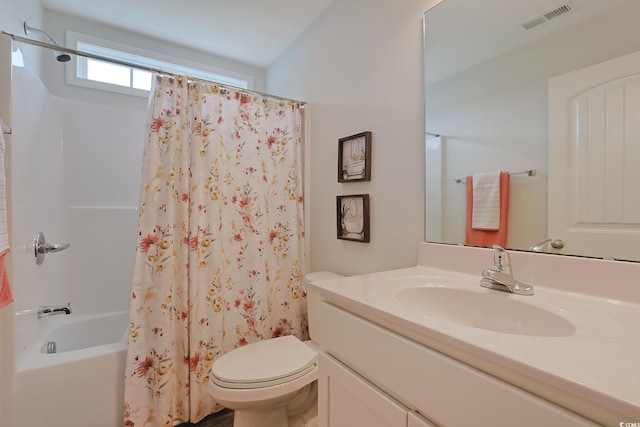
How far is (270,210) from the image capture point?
186 centimetres

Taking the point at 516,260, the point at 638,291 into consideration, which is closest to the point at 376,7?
the point at 516,260

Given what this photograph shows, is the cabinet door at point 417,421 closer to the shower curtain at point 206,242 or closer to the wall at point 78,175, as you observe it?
the shower curtain at point 206,242

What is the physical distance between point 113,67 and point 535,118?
2.72 m

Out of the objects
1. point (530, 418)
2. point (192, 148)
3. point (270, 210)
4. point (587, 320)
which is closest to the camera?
point (530, 418)

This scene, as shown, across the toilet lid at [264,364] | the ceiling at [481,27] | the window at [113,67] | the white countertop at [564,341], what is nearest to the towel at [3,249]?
the toilet lid at [264,364]

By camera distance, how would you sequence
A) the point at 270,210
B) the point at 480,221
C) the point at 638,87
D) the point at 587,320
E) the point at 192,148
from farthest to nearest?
the point at 270,210 < the point at 192,148 < the point at 480,221 < the point at 638,87 < the point at 587,320

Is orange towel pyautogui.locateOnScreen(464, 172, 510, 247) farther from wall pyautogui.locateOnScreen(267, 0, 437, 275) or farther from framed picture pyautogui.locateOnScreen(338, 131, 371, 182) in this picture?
framed picture pyautogui.locateOnScreen(338, 131, 371, 182)

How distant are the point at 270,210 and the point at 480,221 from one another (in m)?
1.18

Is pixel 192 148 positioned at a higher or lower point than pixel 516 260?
higher

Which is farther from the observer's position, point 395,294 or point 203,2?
point 203,2

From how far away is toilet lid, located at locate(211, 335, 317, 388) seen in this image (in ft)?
4.09

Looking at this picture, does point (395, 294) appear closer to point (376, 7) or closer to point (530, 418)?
point (530, 418)

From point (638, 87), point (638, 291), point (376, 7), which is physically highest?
point (376, 7)

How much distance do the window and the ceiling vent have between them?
213 centimetres
